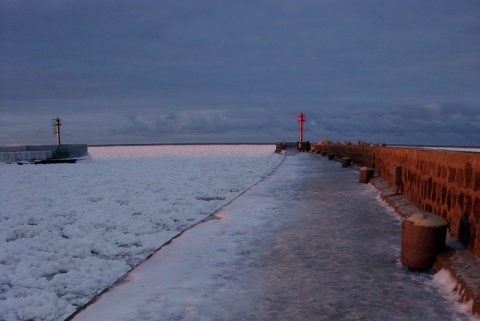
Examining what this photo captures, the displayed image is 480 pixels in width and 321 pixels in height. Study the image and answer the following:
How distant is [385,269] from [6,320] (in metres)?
4.13

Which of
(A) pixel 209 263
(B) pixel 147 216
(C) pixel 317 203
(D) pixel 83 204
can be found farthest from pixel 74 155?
(A) pixel 209 263

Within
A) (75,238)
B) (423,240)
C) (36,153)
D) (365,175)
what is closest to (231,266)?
(423,240)

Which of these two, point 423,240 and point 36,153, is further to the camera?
point 36,153

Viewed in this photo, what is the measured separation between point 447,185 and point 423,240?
142cm

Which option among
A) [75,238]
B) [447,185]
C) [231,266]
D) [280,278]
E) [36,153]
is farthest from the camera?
[36,153]

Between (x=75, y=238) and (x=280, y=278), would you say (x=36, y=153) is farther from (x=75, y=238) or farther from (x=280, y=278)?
(x=280, y=278)

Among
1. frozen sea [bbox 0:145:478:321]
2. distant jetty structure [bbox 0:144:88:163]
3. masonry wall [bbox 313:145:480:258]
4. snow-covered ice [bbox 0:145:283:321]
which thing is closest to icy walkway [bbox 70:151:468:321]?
frozen sea [bbox 0:145:478:321]

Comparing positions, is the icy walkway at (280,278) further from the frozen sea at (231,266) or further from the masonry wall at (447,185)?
the masonry wall at (447,185)

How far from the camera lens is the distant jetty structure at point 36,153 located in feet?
115

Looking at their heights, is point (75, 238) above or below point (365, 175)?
below

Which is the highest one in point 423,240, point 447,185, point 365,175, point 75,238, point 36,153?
point 447,185

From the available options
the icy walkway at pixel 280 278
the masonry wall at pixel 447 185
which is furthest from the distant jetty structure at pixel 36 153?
the masonry wall at pixel 447 185

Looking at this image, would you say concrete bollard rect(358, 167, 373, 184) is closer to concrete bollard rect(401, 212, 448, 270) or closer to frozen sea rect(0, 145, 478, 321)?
frozen sea rect(0, 145, 478, 321)

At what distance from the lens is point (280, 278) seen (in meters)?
3.92
